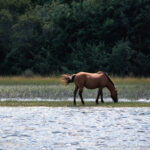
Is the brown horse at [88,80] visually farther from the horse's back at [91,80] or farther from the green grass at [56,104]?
the green grass at [56,104]

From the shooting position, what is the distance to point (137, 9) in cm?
4625

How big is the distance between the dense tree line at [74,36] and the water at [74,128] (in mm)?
25185

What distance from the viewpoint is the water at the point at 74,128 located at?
1191cm

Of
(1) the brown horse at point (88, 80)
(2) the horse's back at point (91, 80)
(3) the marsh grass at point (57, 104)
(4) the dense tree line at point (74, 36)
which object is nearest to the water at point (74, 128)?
(3) the marsh grass at point (57, 104)

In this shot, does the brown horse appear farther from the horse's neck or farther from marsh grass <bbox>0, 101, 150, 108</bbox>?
marsh grass <bbox>0, 101, 150, 108</bbox>

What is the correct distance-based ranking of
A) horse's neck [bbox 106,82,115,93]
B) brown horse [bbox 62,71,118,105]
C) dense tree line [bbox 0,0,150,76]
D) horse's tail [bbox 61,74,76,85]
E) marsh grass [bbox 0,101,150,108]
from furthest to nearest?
dense tree line [bbox 0,0,150,76] < horse's neck [bbox 106,82,115,93] < horse's tail [bbox 61,74,76,85] < brown horse [bbox 62,71,118,105] < marsh grass [bbox 0,101,150,108]

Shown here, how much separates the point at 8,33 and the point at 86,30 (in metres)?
6.78

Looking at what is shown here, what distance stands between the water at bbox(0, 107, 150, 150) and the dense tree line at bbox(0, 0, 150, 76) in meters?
25.2

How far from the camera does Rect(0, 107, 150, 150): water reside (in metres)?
11.9

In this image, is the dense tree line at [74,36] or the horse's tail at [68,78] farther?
the dense tree line at [74,36]

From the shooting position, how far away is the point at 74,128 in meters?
14.8

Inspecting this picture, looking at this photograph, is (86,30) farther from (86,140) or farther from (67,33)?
(86,140)

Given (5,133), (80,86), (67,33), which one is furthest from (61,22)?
(5,133)

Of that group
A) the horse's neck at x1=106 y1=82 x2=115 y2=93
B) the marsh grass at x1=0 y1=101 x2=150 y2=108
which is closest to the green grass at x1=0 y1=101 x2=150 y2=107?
the marsh grass at x1=0 y1=101 x2=150 y2=108
